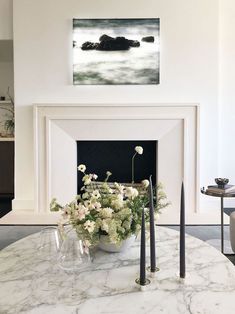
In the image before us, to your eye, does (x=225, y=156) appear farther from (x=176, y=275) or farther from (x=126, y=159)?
(x=176, y=275)

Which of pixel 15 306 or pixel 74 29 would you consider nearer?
pixel 15 306

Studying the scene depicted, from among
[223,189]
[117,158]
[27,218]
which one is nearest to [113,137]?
[117,158]

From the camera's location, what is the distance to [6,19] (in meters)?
4.64

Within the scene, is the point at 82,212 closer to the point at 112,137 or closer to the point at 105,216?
the point at 105,216

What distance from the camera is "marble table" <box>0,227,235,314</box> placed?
1.17 m

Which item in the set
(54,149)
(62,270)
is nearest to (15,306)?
(62,270)

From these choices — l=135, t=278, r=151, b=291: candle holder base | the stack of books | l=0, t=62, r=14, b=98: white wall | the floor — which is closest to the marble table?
l=135, t=278, r=151, b=291: candle holder base

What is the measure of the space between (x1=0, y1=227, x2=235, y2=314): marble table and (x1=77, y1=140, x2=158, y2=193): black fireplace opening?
3031mm

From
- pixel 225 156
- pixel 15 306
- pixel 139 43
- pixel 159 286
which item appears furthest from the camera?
pixel 225 156

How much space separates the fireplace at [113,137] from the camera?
14.5 feet

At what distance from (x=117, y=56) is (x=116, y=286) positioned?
3.56 metres

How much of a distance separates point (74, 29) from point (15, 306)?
3.85 m

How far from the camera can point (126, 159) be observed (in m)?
4.76

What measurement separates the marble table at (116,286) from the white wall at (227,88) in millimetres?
3204
